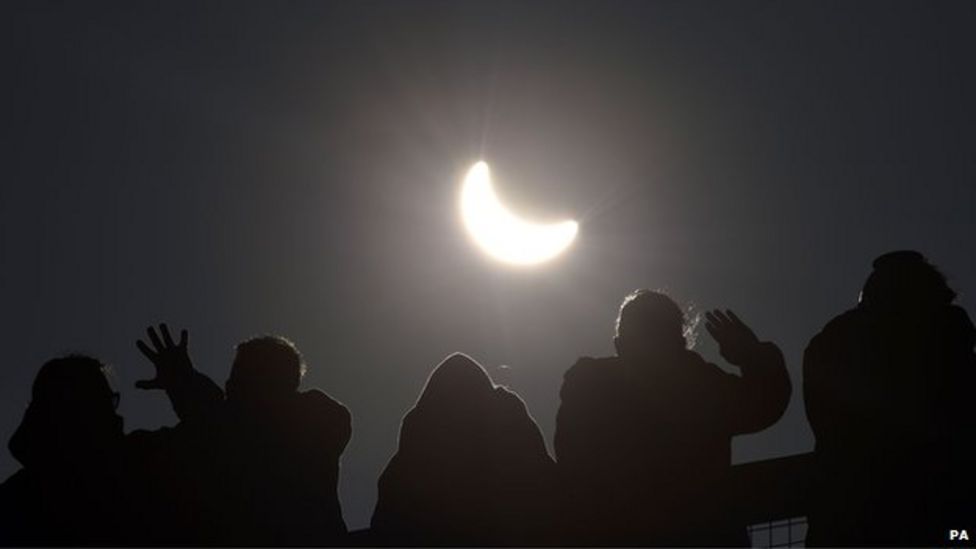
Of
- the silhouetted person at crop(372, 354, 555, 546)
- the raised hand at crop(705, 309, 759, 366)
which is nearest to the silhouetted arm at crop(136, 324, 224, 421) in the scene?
the silhouetted person at crop(372, 354, 555, 546)

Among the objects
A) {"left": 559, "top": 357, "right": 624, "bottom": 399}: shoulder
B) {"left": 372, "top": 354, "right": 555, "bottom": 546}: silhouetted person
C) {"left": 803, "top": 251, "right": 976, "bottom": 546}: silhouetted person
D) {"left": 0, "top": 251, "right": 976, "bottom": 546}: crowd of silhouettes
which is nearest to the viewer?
{"left": 803, "top": 251, "right": 976, "bottom": 546}: silhouetted person

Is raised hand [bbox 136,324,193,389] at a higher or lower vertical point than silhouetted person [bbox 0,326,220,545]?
higher

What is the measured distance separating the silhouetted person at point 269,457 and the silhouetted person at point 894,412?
8.38 ft

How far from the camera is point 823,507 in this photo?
7.68m

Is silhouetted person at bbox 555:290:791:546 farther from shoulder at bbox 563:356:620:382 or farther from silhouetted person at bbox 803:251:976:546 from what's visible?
silhouetted person at bbox 803:251:976:546

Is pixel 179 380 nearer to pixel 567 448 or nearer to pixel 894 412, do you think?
pixel 567 448

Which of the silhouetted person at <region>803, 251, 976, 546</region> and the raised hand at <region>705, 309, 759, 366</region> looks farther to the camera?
the raised hand at <region>705, 309, 759, 366</region>

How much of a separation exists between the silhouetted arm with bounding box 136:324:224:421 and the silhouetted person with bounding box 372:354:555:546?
114 cm

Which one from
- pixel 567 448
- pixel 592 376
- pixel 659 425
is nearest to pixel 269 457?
pixel 567 448

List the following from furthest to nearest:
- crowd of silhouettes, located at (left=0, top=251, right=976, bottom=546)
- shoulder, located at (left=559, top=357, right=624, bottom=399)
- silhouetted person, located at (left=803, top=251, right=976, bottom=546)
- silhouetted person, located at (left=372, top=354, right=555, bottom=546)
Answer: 1. shoulder, located at (left=559, top=357, right=624, bottom=399)
2. silhouetted person, located at (left=372, top=354, right=555, bottom=546)
3. crowd of silhouettes, located at (left=0, top=251, right=976, bottom=546)
4. silhouetted person, located at (left=803, top=251, right=976, bottom=546)

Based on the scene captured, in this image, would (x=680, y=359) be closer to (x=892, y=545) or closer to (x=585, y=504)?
(x=585, y=504)

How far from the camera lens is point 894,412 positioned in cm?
780

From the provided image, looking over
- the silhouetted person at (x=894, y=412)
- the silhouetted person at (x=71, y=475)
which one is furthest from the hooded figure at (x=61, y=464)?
the silhouetted person at (x=894, y=412)

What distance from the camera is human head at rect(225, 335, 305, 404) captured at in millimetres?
8094
